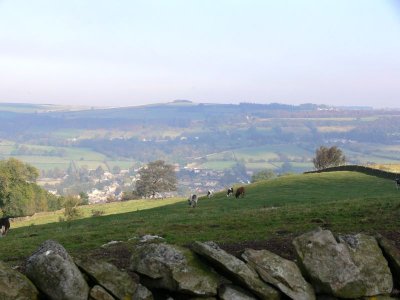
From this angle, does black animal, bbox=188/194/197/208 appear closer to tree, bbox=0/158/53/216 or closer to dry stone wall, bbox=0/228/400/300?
dry stone wall, bbox=0/228/400/300

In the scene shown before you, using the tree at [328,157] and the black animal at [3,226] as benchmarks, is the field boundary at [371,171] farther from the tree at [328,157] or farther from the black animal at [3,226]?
the black animal at [3,226]

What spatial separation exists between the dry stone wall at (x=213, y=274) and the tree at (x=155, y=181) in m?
123

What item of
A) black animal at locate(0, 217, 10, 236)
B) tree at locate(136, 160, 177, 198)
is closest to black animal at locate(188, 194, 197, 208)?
black animal at locate(0, 217, 10, 236)

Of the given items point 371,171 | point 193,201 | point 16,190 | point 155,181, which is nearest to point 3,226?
point 193,201

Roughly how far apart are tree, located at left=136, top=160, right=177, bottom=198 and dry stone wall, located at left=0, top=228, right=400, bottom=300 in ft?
404

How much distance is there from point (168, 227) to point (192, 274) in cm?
1610

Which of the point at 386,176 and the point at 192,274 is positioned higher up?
the point at 192,274

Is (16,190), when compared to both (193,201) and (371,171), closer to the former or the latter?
(193,201)

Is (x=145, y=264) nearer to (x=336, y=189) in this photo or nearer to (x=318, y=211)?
(x=318, y=211)

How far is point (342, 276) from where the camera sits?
469 inches

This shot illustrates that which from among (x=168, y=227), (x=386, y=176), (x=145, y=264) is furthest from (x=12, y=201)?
(x=145, y=264)

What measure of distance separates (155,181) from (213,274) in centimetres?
12464

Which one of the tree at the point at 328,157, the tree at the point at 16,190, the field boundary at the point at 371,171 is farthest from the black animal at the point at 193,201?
the tree at the point at 328,157

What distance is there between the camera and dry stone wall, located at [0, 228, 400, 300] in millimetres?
10945
